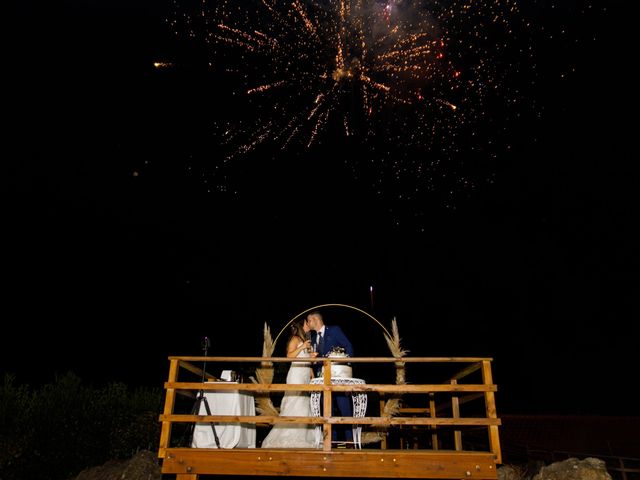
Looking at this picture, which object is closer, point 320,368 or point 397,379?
point 397,379

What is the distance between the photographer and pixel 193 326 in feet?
84.0

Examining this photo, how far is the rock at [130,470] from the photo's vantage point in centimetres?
1038

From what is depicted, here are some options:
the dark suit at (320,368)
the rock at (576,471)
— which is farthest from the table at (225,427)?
the rock at (576,471)

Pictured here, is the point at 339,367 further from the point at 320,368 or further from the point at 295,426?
the point at 295,426

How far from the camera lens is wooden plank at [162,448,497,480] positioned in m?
5.60

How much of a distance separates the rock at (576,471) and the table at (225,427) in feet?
17.0

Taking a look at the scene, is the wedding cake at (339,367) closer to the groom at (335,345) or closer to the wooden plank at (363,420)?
the groom at (335,345)

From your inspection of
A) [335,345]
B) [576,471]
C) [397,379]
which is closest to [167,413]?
[335,345]

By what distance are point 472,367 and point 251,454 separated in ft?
9.92

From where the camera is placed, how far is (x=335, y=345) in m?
7.35

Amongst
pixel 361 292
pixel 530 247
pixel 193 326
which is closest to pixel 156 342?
pixel 193 326

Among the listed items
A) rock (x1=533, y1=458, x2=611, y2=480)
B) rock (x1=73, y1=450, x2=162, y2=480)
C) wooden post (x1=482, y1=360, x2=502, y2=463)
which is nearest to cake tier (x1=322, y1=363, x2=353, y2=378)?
wooden post (x1=482, y1=360, x2=502, y2=463)

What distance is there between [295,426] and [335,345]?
1.27 meters

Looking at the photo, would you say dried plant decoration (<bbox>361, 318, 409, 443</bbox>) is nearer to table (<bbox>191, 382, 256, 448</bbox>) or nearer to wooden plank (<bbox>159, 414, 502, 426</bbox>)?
wooden plank (<bbox>159, 414, 502, 426</bbox>)
